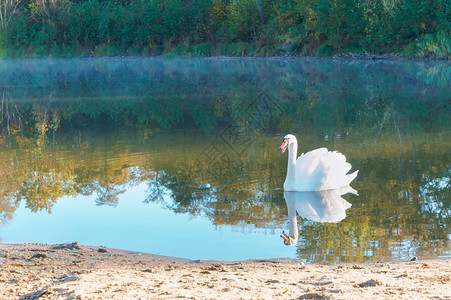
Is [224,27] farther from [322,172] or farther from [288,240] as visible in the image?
[288,240]

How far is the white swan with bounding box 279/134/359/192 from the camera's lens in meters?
9.12

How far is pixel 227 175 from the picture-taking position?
10.3 metres

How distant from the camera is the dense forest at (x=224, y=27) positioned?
1588 inches

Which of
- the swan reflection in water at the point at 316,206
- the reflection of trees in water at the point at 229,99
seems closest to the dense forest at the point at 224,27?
the reflection of trees in water at the point at 229,99

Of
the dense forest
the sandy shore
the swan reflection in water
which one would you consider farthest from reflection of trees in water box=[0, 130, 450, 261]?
the dense forest

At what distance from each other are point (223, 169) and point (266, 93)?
12.7 m

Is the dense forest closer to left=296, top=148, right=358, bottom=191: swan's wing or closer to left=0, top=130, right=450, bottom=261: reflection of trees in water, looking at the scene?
left=0, top=130, right=450, bottom=261: reflection of trees in water

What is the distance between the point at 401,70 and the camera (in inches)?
1224

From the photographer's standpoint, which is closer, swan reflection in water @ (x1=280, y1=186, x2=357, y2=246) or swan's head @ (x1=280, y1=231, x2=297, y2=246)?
swan's head @ (x1=280, y1=231, x2=297, y2=246)

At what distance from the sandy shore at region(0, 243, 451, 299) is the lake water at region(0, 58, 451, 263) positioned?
2.42ft

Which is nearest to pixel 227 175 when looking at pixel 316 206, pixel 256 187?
pixel 256 187

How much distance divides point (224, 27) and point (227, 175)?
43.8 metres

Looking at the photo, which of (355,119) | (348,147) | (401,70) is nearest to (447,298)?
(348,147)

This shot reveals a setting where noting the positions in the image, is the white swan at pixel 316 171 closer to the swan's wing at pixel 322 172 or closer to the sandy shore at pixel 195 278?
the swan's wing at pixel 322 172
